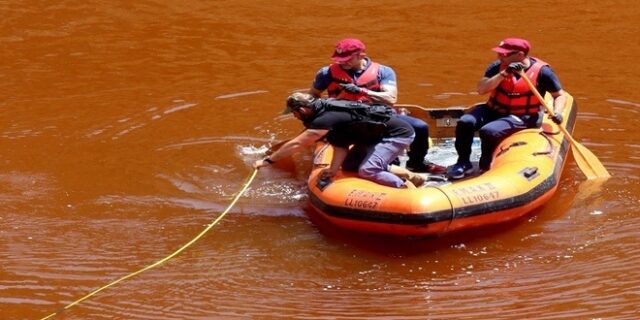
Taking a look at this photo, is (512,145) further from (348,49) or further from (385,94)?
(348,49)

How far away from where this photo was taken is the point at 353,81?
9258 mm

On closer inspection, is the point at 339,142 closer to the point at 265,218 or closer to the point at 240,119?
the point at 265,218

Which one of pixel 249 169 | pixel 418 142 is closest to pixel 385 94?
pixel 418 142

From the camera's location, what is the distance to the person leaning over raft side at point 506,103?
9.27 m

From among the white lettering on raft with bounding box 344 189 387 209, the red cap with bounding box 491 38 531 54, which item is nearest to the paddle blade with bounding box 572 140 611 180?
the red cap with bounding box 491 38 531 54

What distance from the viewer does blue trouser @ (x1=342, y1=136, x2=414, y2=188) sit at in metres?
8.59

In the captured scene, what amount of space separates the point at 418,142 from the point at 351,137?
1101 millimetres

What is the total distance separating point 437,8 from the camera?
15312mm

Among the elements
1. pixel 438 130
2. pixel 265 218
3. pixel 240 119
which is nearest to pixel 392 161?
pixel 265 218

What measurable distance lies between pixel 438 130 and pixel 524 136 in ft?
4.73

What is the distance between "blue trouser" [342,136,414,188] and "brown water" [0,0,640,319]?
0.50m

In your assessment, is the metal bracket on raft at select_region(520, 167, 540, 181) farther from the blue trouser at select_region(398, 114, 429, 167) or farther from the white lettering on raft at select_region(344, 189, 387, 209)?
the white lettering on raft at select_region(344, 189, 387, 209)

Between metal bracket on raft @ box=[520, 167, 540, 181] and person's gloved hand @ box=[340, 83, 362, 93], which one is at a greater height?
person's gloved hand @ box=[340, 83, 362, 93]

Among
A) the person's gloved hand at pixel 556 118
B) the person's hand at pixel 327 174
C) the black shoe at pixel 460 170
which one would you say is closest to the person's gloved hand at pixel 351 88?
the person's hand at pixel 327 174
